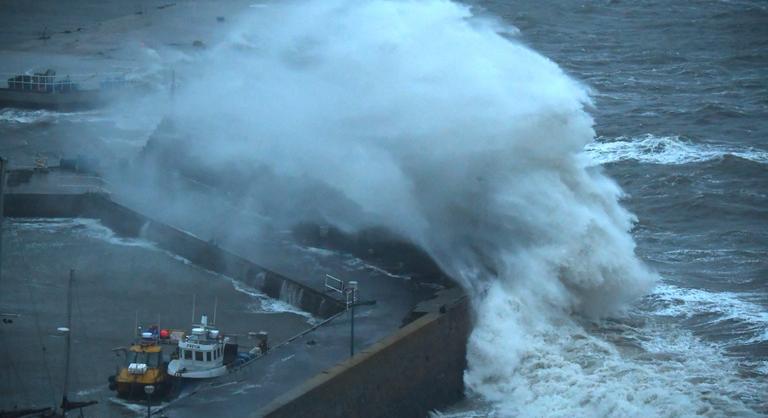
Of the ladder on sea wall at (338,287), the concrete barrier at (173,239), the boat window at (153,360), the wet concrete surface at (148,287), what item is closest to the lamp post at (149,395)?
the wet concrete surface at (148,287)

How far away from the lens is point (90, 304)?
22.4m

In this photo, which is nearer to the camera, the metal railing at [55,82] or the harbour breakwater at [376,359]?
the harbour breakwater at [376,359]

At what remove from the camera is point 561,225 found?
76.3 feet

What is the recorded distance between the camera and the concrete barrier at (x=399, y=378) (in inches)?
685

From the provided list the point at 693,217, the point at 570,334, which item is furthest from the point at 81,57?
the point at 570,334

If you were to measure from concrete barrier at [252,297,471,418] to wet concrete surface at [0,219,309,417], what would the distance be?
7.99ft

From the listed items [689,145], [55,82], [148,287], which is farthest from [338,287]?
[55,82]

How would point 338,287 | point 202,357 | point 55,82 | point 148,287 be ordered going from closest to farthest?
point 202,357 → point 338,287 → point 148,287 → point 55,82

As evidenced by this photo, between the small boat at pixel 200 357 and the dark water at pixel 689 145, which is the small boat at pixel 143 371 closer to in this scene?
the small boat at pixel 200 357

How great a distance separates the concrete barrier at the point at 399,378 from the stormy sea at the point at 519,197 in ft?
1.21

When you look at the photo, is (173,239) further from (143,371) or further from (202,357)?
(143,371)

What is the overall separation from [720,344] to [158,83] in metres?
26.2

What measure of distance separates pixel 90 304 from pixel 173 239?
11.8 ft

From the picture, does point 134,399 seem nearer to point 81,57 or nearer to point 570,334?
point 570,334
